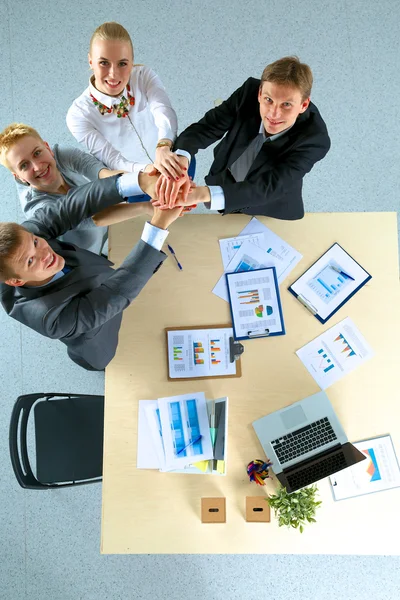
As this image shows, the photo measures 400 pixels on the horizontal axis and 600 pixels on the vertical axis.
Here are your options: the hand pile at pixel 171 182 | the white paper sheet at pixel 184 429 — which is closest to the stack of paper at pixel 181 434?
the white paper sheet at pixel 184 429

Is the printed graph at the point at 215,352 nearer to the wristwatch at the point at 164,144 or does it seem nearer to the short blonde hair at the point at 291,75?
the wristwatch at the point at 164,144

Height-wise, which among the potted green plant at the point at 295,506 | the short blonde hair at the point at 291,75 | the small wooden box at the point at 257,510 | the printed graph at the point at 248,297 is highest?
the short blonde hair at the point at 291,75

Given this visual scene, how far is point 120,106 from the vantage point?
2.10 meters

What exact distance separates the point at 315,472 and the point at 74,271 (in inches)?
45.9

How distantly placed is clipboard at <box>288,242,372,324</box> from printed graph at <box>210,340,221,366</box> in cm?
38

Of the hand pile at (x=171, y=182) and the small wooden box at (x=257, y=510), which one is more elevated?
the hand pile at (x=171, y=182)

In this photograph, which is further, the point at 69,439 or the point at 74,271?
the point at 69,439

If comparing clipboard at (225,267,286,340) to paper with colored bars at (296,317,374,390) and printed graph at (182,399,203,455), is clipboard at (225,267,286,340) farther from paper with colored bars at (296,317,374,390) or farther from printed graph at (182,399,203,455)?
printed graph at (182,399,203,455)

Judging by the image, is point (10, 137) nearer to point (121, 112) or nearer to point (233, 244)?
point (121, 112)

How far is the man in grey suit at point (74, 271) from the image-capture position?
1604mm

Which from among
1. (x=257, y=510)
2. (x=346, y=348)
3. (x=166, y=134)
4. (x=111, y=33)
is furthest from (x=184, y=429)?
(x=111, y=33)

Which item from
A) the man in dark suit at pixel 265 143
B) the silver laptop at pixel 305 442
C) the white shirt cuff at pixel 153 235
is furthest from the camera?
the silver laptop at pixel 305 442

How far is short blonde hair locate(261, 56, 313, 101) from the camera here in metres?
1.74

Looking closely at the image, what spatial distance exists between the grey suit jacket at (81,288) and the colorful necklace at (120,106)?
45 centimetres
